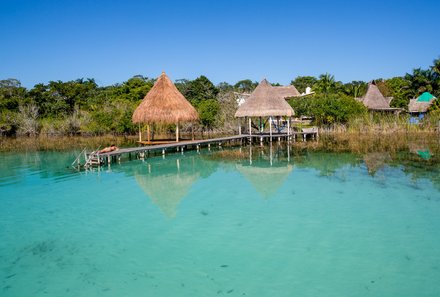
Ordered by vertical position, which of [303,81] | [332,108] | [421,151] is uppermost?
[303,81]

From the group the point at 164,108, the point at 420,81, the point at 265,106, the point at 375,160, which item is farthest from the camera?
the point at 420,81

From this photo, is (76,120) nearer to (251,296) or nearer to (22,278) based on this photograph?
(22,278)

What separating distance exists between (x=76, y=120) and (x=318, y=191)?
24032 mm

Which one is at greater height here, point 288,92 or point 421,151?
point 288,92

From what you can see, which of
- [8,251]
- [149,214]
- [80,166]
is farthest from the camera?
[80,166]

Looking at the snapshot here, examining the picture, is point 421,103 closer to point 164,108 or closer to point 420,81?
point 420,81

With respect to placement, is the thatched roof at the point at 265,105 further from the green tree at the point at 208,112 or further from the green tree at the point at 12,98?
the green tree at the point at 12,98

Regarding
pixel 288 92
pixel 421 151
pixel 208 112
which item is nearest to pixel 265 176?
pixel 421 151

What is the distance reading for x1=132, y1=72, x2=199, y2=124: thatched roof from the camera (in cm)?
1750

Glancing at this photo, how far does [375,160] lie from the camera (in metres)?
13.3

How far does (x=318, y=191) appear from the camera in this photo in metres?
9.11

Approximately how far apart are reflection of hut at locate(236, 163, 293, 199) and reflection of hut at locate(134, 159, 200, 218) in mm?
1717

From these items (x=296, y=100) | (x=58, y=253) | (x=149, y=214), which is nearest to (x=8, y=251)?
(x=58, y=253)

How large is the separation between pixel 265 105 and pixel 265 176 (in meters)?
9.58
